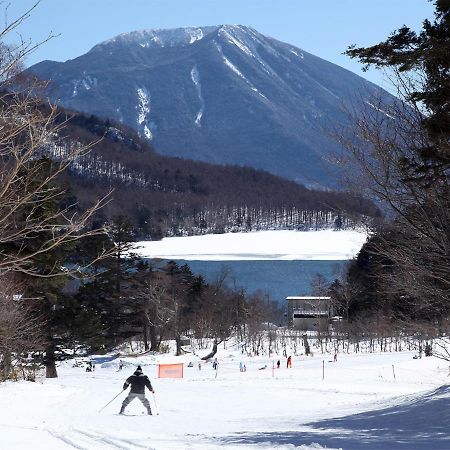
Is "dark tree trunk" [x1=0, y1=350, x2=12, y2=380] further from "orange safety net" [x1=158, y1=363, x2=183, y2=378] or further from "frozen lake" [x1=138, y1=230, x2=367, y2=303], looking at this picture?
"frozen lake" [x1=138, y1=230, x2=367, y2=303]

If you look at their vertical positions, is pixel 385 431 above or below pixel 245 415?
above

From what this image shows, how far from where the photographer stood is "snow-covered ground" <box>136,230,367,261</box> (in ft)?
408

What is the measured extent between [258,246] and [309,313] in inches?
3371

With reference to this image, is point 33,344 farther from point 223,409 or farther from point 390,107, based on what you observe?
point 390,107

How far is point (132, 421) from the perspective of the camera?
13727 millimetres

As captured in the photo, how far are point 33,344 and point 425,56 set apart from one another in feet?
57.1

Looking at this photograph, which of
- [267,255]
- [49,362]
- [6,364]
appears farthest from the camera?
[267,255]

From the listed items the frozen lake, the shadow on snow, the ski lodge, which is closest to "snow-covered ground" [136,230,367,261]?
the frozen lake

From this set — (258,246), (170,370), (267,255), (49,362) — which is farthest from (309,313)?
(258,246)

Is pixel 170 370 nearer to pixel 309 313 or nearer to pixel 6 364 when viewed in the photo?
pixel 6 364

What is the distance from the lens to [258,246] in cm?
14412

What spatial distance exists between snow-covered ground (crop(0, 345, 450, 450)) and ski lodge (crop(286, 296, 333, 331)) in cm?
2765

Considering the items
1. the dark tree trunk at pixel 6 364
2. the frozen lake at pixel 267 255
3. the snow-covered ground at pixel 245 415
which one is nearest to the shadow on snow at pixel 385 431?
the snow-covered ground at pixel 245 415

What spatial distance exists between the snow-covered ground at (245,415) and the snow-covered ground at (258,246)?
8743 cm
